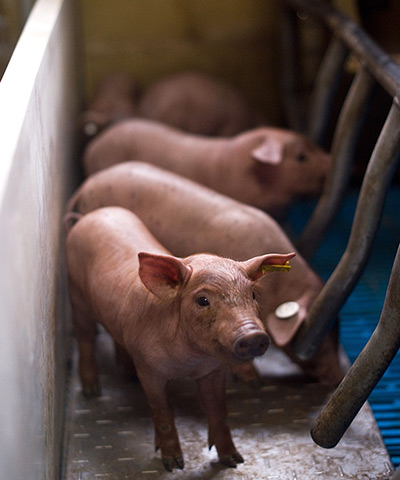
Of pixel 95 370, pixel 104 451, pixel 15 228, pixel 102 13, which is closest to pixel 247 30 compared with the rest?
pixel 102 13

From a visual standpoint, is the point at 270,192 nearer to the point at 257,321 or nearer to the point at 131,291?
the point at 131,291

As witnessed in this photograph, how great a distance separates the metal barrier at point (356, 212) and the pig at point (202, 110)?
38 centimetres

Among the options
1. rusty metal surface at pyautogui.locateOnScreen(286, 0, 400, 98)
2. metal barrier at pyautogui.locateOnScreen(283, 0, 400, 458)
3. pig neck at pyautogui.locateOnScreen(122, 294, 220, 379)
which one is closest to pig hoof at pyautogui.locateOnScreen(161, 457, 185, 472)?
pig neck at pyautogui.locateOnScreen(122, 294, 220, 379)

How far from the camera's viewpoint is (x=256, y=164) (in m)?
2.38

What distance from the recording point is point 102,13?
11.0 ft

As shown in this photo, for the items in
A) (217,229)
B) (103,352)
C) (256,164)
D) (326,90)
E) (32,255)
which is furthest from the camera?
(326,90)

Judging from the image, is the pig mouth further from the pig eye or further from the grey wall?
the grey wall

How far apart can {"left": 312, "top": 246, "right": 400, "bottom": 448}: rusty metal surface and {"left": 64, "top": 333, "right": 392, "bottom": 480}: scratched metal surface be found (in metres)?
0.13

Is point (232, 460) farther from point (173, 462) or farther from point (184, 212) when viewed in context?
point (184, 212)

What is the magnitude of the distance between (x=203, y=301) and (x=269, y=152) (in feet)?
3.39

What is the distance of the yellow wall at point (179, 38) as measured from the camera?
11.1ft

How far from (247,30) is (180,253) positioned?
71.1 inches

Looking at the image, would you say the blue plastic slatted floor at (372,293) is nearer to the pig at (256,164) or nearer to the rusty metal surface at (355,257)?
the rusty metal surface at (355,257)

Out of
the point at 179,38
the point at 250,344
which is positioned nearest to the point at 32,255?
the point at 250,344
